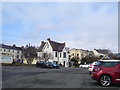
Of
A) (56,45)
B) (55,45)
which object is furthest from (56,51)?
(56,45)

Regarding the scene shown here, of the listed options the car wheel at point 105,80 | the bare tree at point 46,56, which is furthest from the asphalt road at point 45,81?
the bare tree at point 46,56

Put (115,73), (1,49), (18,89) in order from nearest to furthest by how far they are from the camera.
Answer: (18,89) < (115,73) < (1,49)

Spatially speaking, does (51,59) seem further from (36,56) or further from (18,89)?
(18,89)

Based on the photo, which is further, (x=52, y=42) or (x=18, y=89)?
(x=52, y=42)

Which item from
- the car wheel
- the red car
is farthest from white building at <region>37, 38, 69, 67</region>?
the car wheel

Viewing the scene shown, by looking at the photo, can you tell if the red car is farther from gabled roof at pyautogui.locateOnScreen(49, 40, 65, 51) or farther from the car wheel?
gabled roof at pyautogui.locateOnScreen(49, 40, 65, 51)

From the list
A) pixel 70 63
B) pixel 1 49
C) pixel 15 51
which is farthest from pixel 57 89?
pixel 15 51

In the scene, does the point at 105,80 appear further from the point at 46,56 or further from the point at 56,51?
the point at 56,51

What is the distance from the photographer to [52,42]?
7388 cm

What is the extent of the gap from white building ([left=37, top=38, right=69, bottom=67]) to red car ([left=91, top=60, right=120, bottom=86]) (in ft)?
190

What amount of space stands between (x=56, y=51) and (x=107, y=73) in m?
59.6

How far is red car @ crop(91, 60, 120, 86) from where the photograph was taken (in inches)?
509

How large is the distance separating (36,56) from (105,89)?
62.2 m

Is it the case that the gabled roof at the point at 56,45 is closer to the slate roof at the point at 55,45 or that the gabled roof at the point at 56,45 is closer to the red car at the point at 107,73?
the slate roof at the point at 55,45
